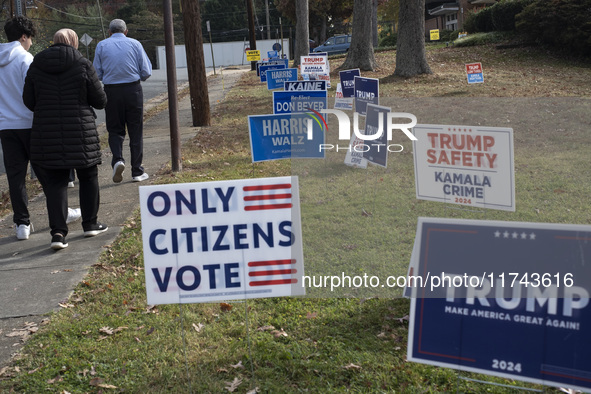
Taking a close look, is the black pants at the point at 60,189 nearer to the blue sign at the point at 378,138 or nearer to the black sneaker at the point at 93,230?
the black sneaker at the point at 93,230

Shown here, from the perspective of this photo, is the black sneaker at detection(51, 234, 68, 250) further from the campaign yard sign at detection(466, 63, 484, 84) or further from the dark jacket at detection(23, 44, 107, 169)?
the campaign yard sign at detection(466, 63, 484, 84)

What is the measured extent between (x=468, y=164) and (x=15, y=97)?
4.31 m

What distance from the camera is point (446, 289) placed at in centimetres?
282

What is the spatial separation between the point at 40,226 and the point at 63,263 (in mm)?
1508

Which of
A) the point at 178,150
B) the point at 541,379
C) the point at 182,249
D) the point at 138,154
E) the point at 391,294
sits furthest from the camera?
the point at 178,150

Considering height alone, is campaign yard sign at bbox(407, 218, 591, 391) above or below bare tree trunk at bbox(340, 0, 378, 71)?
below

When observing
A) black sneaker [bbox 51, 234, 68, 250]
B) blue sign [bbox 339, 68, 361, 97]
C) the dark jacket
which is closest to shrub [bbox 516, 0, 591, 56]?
blue sign [bbox 339, 68, 361, 97]

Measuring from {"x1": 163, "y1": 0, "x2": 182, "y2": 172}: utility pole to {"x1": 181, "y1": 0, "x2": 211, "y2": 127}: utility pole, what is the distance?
145 inches

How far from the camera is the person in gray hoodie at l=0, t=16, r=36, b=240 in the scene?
19.5 ft

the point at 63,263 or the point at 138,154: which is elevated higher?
the point at 138,154

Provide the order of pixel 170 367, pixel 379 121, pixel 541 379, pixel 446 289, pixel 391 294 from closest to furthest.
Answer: pixel 541 379 < pixel 446 289 < pixel 170 367 < pixel 391 294 < pixel 379 121

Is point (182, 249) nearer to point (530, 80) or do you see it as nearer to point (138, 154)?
point (138, 154)

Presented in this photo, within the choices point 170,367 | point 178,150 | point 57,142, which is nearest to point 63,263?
point 57,142

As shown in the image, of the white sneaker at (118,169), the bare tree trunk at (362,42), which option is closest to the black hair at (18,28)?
the white sneaker at (118,169)
